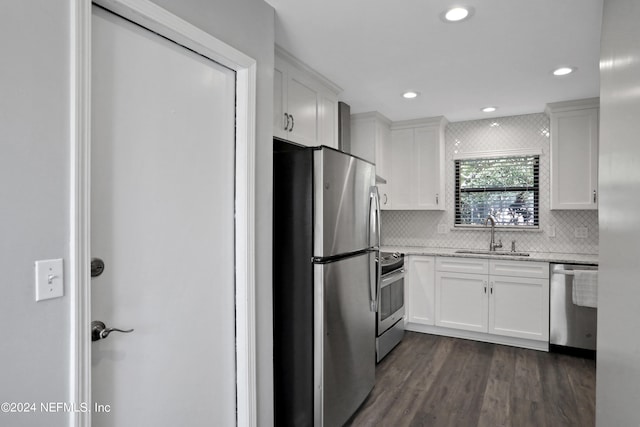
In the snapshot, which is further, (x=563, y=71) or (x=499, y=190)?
(x=499, y=190)

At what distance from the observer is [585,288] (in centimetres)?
325

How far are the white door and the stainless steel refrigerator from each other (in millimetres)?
457

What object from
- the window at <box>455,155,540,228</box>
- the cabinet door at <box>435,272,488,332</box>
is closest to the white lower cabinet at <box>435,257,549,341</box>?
the cabinet door at <box>435,272,488,332</box>

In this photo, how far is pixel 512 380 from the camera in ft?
9.64

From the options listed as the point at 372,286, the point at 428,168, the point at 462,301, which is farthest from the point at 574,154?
the point at 372,286

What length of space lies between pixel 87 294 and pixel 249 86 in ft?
3.93

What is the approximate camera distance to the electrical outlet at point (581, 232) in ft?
12.6

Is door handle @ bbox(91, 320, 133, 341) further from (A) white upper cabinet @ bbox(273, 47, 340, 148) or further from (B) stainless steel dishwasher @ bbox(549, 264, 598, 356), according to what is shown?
(B) stainless steel dishwasher @ bbox(549, 264, 598, 356)

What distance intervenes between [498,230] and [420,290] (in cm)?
121

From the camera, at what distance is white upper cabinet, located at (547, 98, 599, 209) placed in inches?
140

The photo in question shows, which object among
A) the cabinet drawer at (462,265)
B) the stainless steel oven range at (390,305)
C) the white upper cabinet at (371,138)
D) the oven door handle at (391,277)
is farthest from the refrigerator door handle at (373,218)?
the cabinet drawer at (462,265)

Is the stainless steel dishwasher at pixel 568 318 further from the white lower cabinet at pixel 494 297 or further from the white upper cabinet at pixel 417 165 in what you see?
the white upper cabinet at pixel 417 165
